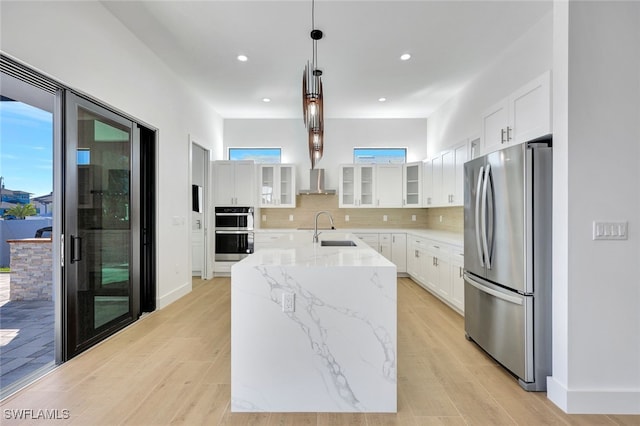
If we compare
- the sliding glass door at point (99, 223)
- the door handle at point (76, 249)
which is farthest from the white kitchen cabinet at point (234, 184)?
the door handle at point (76, 249)

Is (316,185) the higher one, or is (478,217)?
(316,185)

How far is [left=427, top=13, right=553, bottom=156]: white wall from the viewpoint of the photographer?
117 inches

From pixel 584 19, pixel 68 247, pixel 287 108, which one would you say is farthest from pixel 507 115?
pixel 68 247

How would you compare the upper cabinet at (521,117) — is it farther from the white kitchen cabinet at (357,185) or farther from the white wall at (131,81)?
the white wall at (131,81)

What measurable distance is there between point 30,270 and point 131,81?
287 cm

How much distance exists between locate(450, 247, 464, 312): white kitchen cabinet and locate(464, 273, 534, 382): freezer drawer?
29.0 inches

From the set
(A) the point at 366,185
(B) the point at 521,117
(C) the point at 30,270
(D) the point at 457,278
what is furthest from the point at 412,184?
(C) the point at 30,270

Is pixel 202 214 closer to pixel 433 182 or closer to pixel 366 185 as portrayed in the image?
pixel 366 185

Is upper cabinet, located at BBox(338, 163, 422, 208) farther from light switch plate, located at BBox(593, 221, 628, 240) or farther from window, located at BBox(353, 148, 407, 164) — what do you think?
light switch plate, located at BBox(593, 221, 628, 240)

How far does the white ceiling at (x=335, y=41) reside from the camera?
2846 mm

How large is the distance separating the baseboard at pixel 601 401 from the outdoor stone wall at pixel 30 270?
18.2 ft

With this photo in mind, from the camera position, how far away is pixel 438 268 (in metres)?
4.30

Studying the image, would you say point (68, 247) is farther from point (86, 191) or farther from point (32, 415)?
point (32, 415)

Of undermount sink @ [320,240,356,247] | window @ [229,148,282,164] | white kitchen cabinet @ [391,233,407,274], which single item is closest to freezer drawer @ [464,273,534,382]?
undermount sink @ [320,240,356,247]
